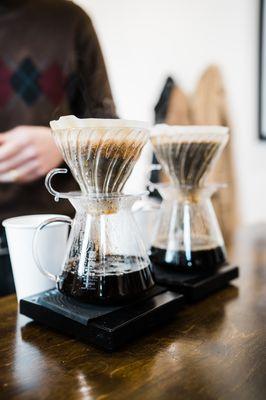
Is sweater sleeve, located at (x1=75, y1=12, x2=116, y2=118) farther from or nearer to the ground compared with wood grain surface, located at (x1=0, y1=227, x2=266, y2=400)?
farther from the ground

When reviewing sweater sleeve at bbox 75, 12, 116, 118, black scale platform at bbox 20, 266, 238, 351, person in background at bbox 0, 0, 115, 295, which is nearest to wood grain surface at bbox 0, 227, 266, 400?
black scale platform at bbox 20, 266, 238, 351

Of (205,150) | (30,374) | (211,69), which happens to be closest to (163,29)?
(211,69)

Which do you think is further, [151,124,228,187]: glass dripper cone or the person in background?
the person in background

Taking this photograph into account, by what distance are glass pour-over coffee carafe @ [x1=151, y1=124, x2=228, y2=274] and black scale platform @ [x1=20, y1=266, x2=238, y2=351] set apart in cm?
10

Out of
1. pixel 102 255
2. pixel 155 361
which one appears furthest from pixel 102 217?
pixel 155 361

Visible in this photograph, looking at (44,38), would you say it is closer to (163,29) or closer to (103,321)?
(103,321)

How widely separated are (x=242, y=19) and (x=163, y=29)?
0.58 meters

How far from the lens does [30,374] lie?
0.50m

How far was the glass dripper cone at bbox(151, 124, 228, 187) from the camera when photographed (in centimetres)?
75

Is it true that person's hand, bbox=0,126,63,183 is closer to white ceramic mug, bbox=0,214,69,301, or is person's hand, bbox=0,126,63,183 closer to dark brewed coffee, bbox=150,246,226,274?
white ceramic mug, bbox=0,214,69,301

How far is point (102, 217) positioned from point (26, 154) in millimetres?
486

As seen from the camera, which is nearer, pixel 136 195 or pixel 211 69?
pixel 136 195

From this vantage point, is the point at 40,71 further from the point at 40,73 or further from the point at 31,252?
the point at 31,252

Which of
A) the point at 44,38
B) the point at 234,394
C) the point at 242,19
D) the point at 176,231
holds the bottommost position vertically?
the point at 234,394
